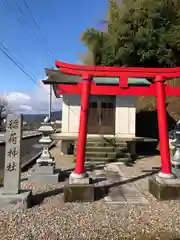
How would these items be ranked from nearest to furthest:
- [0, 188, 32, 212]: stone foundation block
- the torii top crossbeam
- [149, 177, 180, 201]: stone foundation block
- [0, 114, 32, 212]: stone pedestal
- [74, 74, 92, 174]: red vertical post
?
[0, 188, 32, 212]: stone foundation block
[0, 114, 32, 212]: stone pedestal
[149, 177, 180, 201]: stone foundation block
[74, 74, 92, 174]: red vertical post
the torii top crossbeam

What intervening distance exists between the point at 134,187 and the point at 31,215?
3.41 meters

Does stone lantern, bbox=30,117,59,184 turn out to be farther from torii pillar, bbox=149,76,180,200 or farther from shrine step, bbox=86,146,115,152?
shrine step, bbox=86,146,115,152

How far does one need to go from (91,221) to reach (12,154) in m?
2.23

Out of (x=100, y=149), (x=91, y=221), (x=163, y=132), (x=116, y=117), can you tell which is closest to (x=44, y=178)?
(x=91, y=221)

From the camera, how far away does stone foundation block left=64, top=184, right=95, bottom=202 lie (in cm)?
540

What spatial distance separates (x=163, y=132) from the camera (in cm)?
602

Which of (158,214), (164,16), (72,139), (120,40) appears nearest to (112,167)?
(72,139)

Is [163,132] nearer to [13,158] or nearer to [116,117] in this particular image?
[13,158]

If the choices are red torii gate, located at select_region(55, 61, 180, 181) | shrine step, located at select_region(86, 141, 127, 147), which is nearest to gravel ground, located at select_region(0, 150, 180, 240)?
red torii gate, located at select_region(55, 61, 180, 181)

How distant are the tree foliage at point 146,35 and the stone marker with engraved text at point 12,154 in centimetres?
1817

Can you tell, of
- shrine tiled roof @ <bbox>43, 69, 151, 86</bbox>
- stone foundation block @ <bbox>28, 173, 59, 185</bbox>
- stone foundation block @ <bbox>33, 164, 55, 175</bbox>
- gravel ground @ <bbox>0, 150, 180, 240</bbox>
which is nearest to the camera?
gravel ground @ <bbox>0, 150, 180, 240</bbox>

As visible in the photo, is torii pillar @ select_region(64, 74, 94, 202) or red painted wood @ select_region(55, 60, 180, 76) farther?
red painted wood @ select_region(55, 60, 180, 76)

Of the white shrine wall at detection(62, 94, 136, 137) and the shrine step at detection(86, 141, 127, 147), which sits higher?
the white shrine wall at detection(62, 94, 136, 137)

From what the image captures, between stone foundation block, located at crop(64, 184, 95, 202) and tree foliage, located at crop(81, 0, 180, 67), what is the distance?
18.1 m
